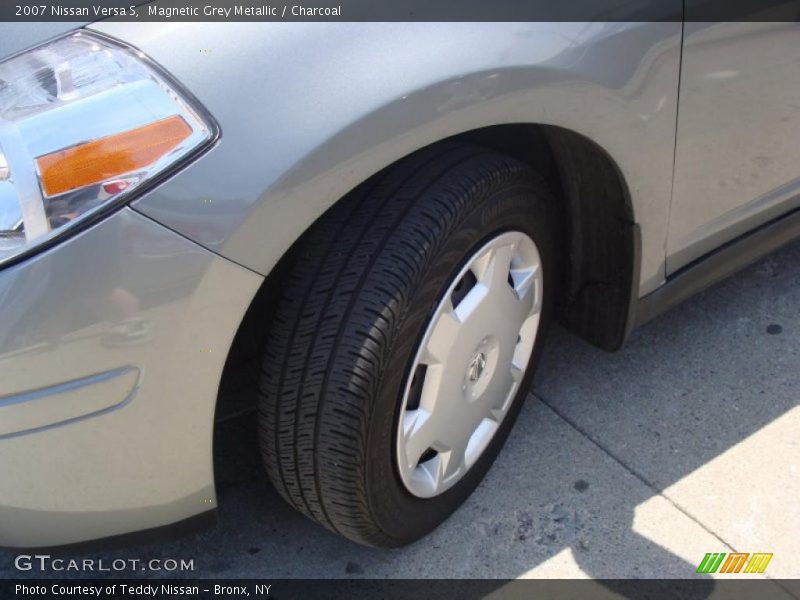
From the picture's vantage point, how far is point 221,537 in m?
2.20

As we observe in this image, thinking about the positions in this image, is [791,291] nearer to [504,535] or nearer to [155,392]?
[504,535]

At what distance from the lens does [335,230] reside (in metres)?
1.74

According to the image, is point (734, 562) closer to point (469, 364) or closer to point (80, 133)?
point (469, 364)

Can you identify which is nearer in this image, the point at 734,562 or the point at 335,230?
the point at 335,230

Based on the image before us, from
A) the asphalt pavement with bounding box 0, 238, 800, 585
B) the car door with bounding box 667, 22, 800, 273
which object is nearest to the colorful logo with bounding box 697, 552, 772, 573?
the asphalt pavement with bounding box 0, 238, 800, 585

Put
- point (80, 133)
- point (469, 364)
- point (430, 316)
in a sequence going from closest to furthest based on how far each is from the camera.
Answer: point (80, 133) → point (430, 316) → point (469, 364)

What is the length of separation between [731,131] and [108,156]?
1376mm

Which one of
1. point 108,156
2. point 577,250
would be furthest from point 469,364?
point 108,156

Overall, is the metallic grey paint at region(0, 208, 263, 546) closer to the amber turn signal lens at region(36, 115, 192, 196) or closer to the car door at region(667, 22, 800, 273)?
the amber turn signal lens at region(36, 115, 192, 196)

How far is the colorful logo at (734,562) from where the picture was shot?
2090mm

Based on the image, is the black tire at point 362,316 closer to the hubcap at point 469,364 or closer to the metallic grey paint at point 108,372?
the hubcap at point 469,364

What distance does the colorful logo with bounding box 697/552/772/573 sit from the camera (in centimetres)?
209

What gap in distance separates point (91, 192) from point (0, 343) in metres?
0.26

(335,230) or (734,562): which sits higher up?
(335,230)
